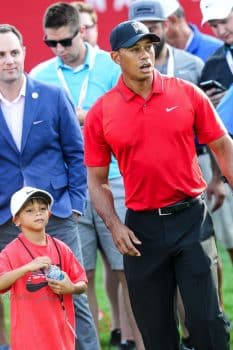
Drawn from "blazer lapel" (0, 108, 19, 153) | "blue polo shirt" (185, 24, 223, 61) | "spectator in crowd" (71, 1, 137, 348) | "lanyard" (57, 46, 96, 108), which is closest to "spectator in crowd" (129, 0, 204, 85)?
"lanyard" (57, 46, 96, 108)

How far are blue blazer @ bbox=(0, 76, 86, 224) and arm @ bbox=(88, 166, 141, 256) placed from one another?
2.20 feet

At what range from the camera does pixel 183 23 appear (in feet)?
34.8

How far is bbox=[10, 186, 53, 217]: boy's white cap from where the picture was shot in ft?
24.2

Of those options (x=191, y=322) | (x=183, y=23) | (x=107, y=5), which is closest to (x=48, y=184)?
(x=191, y=322)

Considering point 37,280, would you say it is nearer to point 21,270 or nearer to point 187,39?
point 21,270

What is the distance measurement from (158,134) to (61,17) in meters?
2.45

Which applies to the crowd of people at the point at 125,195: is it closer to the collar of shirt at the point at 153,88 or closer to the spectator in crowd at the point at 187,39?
the collar of shirt at the point at 153,88

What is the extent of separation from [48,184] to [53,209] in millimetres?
169

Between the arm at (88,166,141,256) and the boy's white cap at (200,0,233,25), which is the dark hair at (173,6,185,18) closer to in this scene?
the boy's white cap at (200,0,233,25)

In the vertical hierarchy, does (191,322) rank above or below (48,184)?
below

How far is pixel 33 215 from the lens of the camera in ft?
24.2

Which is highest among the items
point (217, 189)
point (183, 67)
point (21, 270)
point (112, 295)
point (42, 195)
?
point (183, 67)

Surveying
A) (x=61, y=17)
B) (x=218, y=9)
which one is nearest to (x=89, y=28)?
(x=61, y=17)

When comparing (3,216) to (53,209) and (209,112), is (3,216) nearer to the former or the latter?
(53,209)
